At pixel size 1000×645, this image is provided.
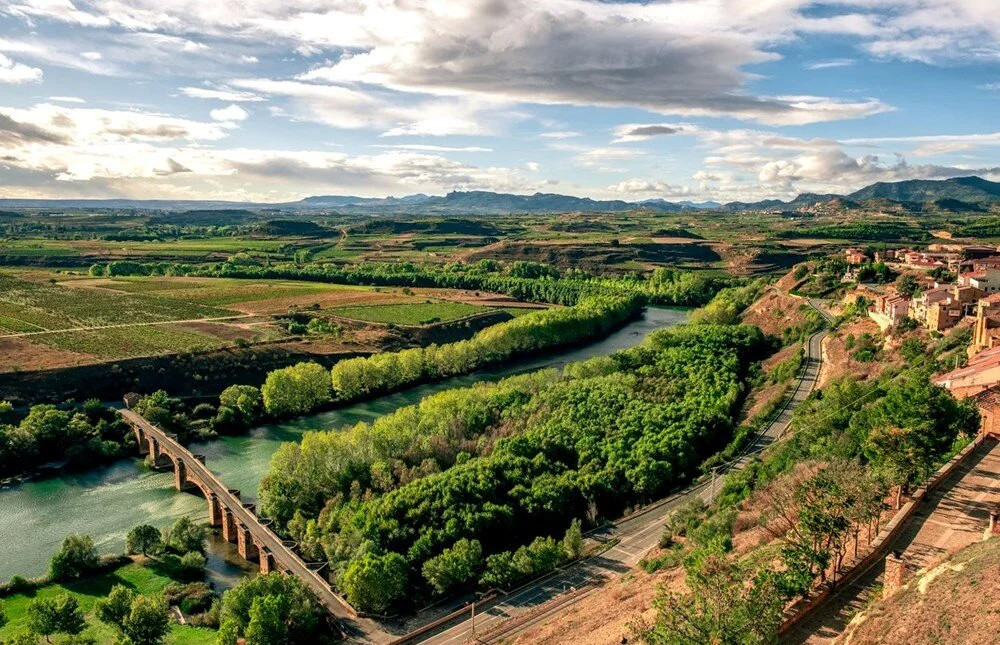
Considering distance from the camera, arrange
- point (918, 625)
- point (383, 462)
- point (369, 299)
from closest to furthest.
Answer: point (918, 625)
point (383, 462)
point (369, 299)

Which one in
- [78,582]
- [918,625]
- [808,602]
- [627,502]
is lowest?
[78,582]

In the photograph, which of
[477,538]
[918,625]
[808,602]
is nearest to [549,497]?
[477,538]

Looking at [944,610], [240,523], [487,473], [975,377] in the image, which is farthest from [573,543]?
[975,377]

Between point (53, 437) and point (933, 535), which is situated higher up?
point (933, 535)

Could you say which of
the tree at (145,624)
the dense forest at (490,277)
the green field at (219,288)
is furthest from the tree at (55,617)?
the dense forest at (490,277)

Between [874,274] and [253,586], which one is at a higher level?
[874,274]

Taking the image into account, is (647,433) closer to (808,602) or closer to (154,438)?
(808,602)

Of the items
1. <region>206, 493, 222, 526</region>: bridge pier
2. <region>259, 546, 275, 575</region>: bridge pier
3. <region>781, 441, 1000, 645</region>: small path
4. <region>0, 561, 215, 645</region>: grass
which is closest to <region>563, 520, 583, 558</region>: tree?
<region>781, 441, 1000, 645</region>: small path

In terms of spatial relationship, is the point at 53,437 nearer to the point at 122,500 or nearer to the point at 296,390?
the point at 122,500
